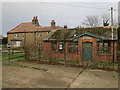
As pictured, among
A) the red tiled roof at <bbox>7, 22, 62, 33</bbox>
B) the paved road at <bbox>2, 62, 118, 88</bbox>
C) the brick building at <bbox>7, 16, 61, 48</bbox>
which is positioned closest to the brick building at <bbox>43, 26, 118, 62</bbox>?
the paved road at <bbox>2, 62, 118, 88</bbox>

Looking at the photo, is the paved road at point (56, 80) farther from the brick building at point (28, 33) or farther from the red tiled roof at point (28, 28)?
the red tiled roof at point (28, 28)

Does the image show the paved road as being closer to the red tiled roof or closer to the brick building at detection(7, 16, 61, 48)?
the brick building at detection(7, 16, 61, 48)

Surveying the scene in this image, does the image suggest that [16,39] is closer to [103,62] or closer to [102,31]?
[102,31]

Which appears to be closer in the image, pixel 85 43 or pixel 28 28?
pixel 85 43

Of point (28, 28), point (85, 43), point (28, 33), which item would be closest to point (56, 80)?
point (85, 43)

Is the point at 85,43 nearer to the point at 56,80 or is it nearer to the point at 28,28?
the point at 56,80

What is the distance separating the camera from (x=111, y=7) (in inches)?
774

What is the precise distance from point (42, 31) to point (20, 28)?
851cm

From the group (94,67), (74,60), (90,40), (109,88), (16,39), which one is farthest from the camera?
(16,39)

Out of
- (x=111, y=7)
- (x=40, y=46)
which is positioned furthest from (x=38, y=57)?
(x=111, y=7)

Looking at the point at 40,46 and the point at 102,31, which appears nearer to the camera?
the point at 40,46

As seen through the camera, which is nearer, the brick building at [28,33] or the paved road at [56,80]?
the paved road at [56,80]

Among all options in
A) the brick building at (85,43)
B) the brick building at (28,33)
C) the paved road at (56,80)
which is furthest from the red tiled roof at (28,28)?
the paved road at (56,80)

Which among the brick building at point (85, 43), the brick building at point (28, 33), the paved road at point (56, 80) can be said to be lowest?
the paved road at point (56, 80)
